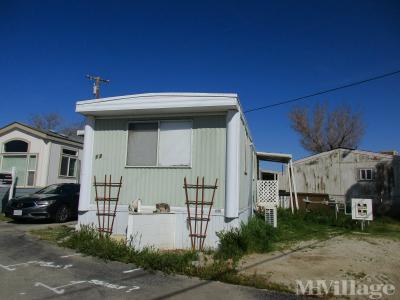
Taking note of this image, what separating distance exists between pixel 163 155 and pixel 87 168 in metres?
2.06

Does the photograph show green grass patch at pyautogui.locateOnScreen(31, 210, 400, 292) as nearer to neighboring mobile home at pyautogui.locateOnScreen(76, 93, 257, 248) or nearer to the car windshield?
neighboring mobile home at pyautogui.locateOnScreen(76, 93, 257, 248)

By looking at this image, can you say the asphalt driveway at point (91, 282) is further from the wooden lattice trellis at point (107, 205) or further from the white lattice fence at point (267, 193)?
the white lattice fence at point (267, 193)

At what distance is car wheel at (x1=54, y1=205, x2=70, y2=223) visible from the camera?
1225 centimetres

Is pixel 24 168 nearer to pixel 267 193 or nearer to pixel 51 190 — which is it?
pixel 51 190

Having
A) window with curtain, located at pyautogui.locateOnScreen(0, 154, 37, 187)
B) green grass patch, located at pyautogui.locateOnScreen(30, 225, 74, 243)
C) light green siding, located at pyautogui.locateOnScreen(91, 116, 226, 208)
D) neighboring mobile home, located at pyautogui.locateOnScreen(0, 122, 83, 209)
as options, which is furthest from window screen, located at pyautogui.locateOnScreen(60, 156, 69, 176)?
light green siding, located at pyautogui.locateOnScreen(91, 116, 226, 208)

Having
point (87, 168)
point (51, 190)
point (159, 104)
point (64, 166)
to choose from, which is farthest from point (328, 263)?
point (64, 166)

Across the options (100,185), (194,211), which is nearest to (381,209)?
(194,211)

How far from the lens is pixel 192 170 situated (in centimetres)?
841

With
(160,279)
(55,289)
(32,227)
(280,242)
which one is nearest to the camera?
(55,289)

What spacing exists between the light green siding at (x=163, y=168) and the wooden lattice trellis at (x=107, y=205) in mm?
146

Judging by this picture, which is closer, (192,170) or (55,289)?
(55,289)

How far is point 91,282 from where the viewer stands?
18.0 ft

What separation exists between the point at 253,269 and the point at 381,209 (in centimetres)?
1586

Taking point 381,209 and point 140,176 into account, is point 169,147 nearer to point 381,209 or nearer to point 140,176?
point 140,176
